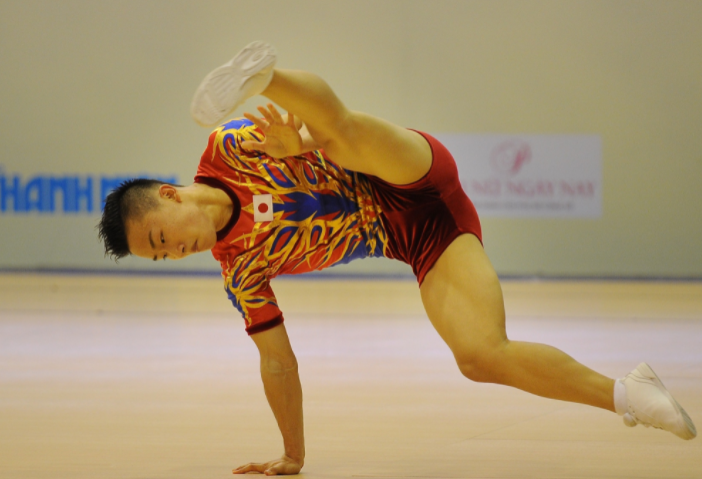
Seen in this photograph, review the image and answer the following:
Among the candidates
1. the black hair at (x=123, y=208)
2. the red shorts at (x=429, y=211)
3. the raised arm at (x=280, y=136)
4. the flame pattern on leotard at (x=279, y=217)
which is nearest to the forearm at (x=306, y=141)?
the raised arm at (x=280, y=136)

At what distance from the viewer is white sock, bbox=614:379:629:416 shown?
1804 millimetres

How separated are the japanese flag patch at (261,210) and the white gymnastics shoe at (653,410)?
923 millimetres

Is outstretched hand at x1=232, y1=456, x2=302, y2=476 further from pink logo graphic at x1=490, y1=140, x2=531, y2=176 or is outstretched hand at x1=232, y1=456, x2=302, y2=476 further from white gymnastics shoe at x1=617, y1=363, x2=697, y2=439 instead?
pink logo graphic at x1=490, y1=140, x2=531, y2=176

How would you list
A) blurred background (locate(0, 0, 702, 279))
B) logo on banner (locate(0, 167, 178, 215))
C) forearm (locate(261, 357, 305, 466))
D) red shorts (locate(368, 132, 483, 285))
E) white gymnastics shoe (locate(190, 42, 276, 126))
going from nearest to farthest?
1. white gymnastics shoe (locate(190, 42, 276, 126))
2. forearm (locate(261, 357, 305, 466))
3. red shorts (locate(368, 132, 483, 285))
4. blurred background (locate(0, 0, 702, 279))
5. logo on banner (locate(0, 167, 178, 215))

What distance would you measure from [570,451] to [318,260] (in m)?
0.84

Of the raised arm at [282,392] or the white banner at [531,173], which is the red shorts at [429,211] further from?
the white banner at [531,173]

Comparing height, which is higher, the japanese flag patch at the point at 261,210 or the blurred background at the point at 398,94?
the blurred background at the point at 398,94

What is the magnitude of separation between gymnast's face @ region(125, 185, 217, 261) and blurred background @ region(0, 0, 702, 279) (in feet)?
17.2

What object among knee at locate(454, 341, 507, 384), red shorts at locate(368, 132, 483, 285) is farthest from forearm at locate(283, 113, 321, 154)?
knee at locate(454, 341, 507, 384)

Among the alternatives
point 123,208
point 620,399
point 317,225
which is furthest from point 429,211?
point 123,208

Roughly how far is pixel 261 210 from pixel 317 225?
0.51 ft

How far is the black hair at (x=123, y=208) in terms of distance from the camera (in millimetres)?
1918

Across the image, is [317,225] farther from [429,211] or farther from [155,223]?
[155,223]

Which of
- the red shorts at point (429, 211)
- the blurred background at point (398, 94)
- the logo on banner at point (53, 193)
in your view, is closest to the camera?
the red shorts at point (429, 211)
